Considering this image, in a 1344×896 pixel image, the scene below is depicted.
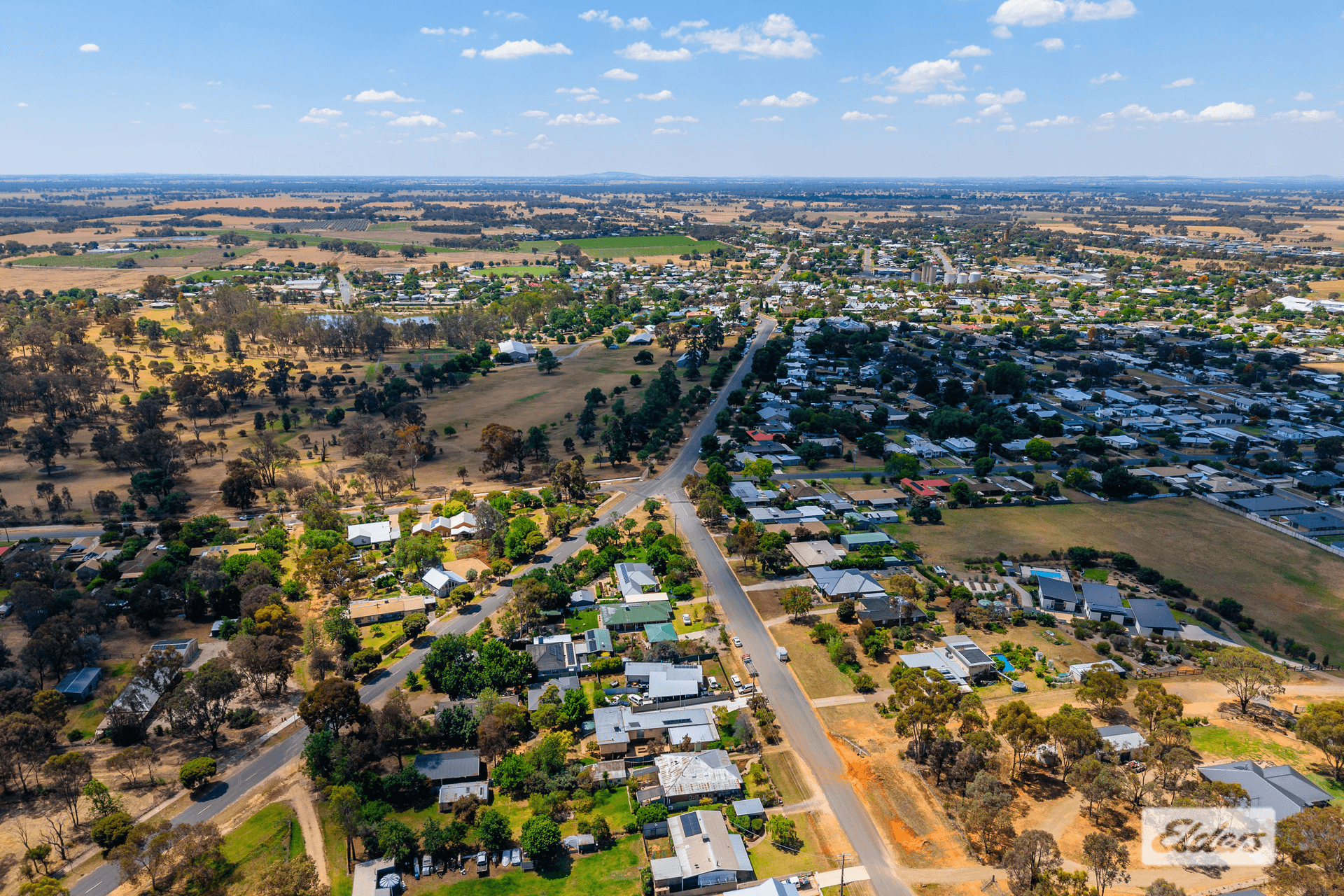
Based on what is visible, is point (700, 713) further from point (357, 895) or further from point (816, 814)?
point (357, 895)

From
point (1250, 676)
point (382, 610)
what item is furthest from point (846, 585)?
point (382, 610)

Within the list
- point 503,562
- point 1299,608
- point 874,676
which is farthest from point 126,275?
point 1299,608

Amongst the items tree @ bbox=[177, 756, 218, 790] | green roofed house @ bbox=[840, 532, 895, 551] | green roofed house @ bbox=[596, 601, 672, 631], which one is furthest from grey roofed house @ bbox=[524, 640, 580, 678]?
green roofed house @ bbox=[840, 532, 895, 551]

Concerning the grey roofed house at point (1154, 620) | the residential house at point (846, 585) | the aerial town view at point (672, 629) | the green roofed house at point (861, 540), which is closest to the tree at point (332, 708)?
the aerial town view at point (672, 629)

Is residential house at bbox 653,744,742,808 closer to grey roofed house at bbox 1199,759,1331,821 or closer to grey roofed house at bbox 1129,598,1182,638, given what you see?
grey roofed house at bbox 1199,759,1331,821

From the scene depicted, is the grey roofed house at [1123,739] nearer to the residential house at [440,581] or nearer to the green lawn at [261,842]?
the green lawn at [261,842]

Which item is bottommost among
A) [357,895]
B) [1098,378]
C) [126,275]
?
[357,895]
